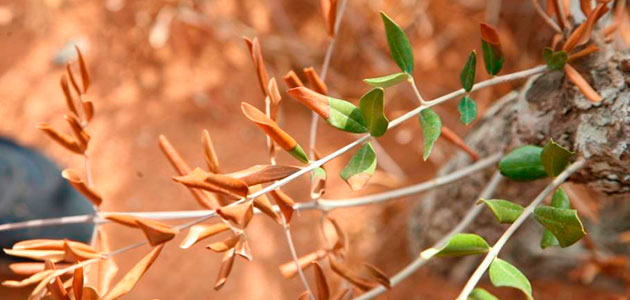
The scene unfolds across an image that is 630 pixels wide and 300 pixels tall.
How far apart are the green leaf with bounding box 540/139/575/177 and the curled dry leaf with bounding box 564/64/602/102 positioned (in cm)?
7

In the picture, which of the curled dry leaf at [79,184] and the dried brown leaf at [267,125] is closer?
the dried brown leaf at [267,125]

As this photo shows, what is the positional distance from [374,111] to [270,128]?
0.35 feet

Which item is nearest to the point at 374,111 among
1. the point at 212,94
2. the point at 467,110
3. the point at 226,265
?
the point at 467,110

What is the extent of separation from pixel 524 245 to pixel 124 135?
1.00 metres

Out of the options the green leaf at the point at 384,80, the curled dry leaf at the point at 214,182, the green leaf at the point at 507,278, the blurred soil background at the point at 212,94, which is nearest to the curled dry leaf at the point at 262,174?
the curled dry leaf at the point at 214,182

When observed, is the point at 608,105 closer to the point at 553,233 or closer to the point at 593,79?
the point at 593,79

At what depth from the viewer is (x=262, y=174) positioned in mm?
606

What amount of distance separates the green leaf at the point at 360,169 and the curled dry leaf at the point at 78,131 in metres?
0.36

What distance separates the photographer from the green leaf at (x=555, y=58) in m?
0.71

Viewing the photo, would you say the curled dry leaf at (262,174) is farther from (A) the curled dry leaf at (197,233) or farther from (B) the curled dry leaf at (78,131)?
(B) the curled dry leaf at (78,131)

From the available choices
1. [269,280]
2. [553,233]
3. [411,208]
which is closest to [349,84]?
[411,208]

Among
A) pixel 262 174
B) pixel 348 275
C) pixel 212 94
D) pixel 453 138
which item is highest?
pixel 262 174

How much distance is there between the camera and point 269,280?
1465mm

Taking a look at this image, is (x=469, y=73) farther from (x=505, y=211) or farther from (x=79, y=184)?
(x=79, y=184)
